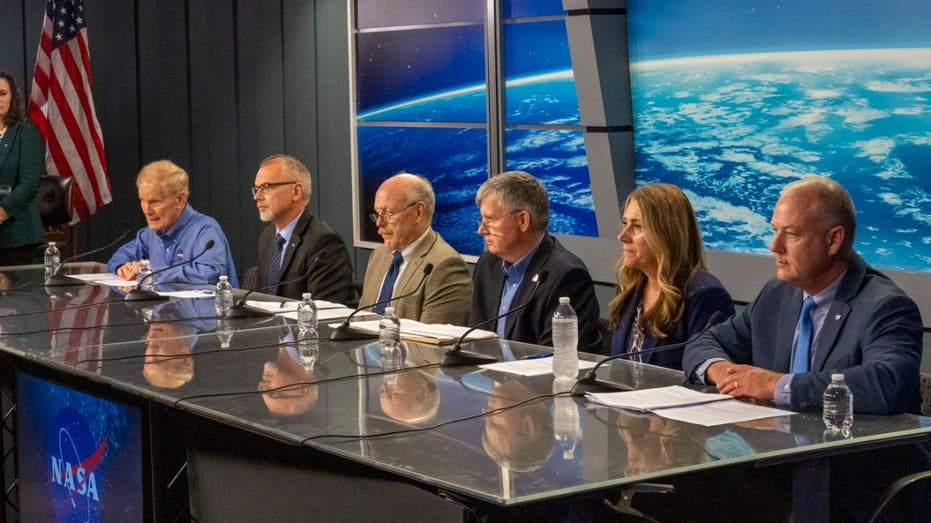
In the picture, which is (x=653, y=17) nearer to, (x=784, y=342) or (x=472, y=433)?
(x=784, y=342)

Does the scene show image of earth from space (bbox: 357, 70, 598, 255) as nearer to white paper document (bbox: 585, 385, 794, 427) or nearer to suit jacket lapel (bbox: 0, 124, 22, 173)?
suit jacket lapel (bbox: 0, 124, 22, 173)

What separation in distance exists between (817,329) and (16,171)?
5.00 metres

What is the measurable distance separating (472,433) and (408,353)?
1.10 m

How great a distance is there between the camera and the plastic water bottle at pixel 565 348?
317 centimetres

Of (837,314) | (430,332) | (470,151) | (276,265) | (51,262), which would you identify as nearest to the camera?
(837,314)

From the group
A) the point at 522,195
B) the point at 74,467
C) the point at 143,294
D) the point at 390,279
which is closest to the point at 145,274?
the point at 143,294

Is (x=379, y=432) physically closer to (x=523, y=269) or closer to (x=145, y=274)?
(x=523, y=269)

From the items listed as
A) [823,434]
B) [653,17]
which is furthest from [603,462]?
[653,17]

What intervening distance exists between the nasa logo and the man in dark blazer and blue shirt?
1381 mm

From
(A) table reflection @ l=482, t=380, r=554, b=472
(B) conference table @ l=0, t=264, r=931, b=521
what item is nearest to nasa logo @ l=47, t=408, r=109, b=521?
(B) conference table @ l=0, t=264, r=931, b=521

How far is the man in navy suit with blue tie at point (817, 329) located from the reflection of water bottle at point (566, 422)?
1.14 ft

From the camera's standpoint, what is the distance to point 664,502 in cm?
252

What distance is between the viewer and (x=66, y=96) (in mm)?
7965

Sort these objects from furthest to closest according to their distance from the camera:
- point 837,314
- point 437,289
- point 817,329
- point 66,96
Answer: point 66,96 < point 437,289 < point 817,329 < point 837,314
